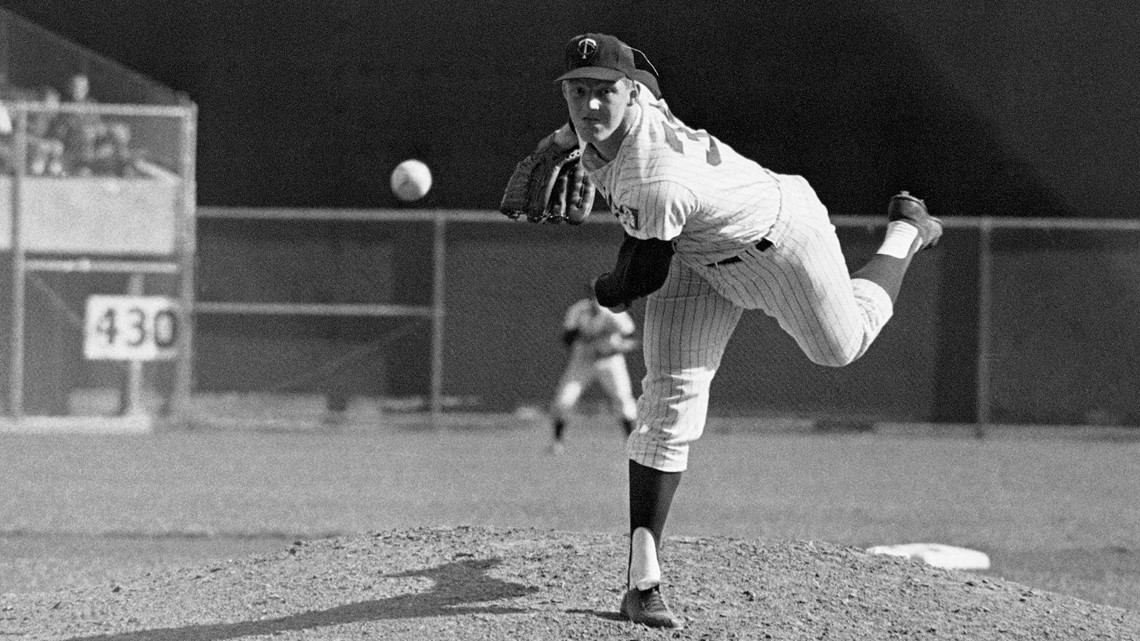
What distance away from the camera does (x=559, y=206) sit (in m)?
4.21

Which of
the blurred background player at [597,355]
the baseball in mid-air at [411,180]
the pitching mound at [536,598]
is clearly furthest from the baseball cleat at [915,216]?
the blurred background player at [597,355]

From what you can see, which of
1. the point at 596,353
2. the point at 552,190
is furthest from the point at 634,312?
the point at 552,190

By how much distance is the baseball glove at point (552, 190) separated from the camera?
420 cm

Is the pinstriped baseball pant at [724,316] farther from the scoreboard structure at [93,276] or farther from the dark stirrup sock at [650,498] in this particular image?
the scoreboard structure at [93,276]

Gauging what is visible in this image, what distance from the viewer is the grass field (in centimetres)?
731

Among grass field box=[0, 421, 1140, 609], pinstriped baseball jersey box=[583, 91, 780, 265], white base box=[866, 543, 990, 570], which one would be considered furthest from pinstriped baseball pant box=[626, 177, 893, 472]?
grass field box=[0, 421, 1140, 609]

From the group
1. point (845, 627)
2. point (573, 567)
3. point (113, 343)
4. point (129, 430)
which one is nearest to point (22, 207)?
point (113, 343)

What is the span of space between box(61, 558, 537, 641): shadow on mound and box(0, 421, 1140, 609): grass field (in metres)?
1.79

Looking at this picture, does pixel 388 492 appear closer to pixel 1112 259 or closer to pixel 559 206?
pixel 559 206

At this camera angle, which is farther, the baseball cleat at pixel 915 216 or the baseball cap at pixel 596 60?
the baseball cleat at pixel 915 216

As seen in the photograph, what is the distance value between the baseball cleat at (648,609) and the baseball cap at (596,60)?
59.2 inches

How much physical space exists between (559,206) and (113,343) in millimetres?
10672

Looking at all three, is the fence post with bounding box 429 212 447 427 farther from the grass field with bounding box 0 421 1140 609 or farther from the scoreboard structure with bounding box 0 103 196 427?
the scoreboard structure with bounding box 0 103 196 427

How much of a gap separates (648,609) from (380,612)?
32.6 inches
